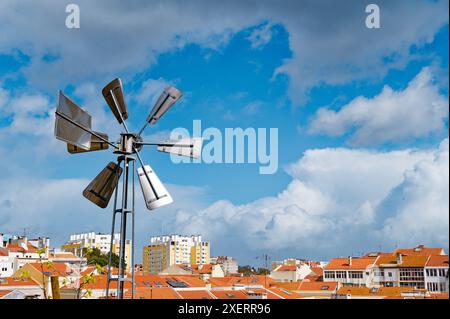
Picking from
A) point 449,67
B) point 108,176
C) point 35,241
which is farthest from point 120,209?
point 35,241

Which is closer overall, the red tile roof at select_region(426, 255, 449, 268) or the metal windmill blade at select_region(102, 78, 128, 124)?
the red tile roof at select_region(426, 255, 449, 268)

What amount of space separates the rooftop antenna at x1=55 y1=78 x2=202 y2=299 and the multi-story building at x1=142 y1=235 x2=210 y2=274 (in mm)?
17041

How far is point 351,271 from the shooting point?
32.2 ft

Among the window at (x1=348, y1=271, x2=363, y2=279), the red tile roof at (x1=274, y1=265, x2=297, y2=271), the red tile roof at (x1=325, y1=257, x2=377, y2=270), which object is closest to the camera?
the window at (x1=348, y1=271, x2=363, y2=279)

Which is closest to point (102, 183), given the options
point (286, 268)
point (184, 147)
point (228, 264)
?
point (184, 147)

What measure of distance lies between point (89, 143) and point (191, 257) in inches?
1019

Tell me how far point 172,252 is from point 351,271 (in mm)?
16515

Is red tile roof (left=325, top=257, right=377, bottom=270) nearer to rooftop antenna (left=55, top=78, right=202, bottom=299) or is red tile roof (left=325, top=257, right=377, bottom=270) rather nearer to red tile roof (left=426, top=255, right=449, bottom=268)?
red tile roof (left=426, top=255, right=449, bottom=268)

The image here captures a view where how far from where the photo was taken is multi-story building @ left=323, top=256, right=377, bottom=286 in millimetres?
9461

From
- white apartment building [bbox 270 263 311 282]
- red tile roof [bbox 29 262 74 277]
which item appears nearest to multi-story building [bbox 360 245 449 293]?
white apartment building [bbox 270 263 311 282]

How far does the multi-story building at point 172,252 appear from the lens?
23.4 m

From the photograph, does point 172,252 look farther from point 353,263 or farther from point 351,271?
point 351,271

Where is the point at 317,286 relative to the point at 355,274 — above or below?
below

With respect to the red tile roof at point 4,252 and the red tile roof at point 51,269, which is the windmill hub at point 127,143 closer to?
the red tile roof at point 51,269
